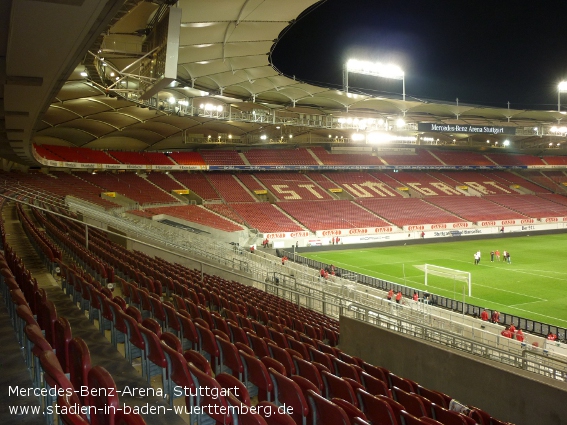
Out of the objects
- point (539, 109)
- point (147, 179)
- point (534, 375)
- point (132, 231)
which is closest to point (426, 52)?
point (539, 109)

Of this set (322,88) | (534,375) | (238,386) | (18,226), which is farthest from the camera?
(322,88)

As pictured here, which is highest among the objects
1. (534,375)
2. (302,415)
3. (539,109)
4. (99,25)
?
(539,109)

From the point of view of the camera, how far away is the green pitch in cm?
2202

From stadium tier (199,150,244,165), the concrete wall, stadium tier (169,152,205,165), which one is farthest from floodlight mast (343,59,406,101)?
the concrete wall

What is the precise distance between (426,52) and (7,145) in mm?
35866

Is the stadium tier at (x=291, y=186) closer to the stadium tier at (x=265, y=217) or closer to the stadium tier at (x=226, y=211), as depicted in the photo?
the stadium tier at (x=265, y=217)

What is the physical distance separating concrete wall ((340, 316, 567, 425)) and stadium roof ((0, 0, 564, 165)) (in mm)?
7081

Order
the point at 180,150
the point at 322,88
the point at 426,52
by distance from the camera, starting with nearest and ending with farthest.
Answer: the point at 322,88
the point at 426,52
the point at 180,150

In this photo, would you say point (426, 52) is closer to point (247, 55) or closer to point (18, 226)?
point (247, 55)

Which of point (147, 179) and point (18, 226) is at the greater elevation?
point (147, 179)

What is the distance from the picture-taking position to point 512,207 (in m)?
50.9

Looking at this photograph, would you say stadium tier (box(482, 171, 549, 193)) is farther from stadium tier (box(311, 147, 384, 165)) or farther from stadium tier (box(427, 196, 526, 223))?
stadium tier (box(311, 147, 384, 165))

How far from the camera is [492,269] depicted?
97.0 ft

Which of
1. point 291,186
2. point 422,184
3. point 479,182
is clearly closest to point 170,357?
point 291,186
